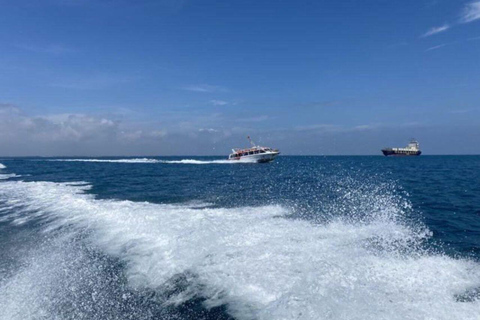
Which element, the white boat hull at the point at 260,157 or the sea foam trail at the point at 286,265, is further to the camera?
the white boat hull at the point at 260,157

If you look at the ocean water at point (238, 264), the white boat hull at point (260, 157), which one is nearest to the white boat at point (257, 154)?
the white boat hull at point (260, 157)

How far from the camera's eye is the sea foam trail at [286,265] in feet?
26.9

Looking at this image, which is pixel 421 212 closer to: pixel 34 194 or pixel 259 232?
pixel 259 232

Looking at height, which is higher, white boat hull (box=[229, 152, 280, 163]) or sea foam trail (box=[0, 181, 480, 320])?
white boat hull (box=[229, 152, 280, 163])

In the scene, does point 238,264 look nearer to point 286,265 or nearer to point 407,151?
point 286,265

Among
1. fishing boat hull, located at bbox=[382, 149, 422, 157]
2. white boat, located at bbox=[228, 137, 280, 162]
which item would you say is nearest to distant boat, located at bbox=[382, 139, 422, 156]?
fishing boat hull, located at bbox=[382, 149, 422, 157]

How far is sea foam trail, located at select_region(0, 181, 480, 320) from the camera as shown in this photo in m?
8.20

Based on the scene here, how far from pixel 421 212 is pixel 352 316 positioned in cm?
1794

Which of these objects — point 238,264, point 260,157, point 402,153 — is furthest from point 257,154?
point 402,153

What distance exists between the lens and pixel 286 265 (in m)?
10.8

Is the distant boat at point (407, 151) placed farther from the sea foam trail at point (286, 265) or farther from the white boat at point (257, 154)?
the sea foam trail at point (286, 265)

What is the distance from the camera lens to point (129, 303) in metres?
8.82

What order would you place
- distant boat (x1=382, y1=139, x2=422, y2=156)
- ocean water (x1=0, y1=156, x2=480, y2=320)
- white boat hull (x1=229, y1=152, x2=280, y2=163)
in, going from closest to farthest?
ocean water (x1=0, y1=156, x2=480, y2=320), white boat hull (x1=229, y1=152, x2=280, y2=163), distant boat (x1=382, y1=139, x2=422, y2=156)

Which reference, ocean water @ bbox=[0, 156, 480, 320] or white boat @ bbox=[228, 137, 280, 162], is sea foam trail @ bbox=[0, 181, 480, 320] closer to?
ocean water @ bbox=[0, 156, 480, 320]
